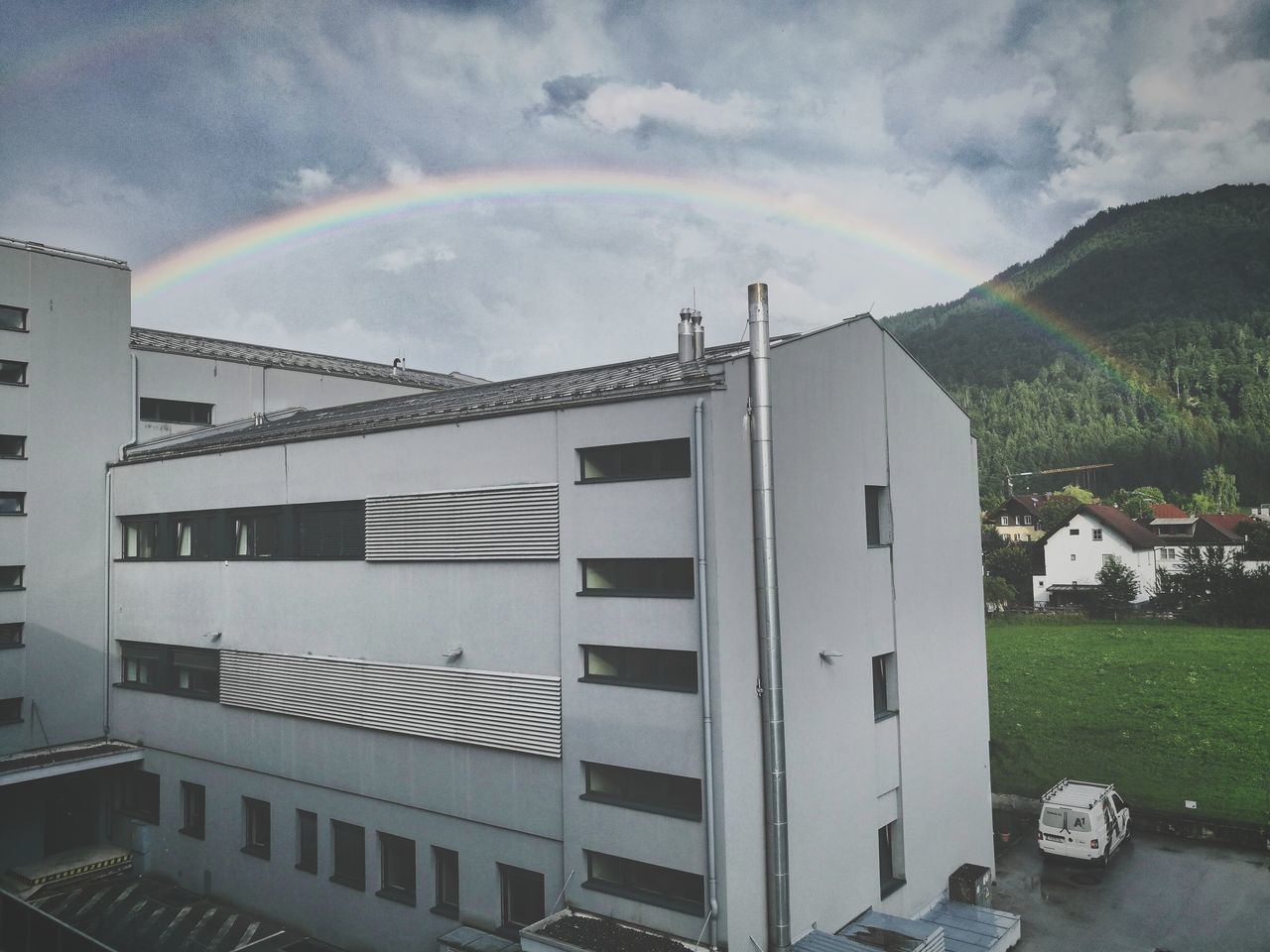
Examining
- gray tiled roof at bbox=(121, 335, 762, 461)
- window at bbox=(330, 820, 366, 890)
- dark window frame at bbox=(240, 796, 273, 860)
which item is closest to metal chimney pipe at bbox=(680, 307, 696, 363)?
gray tiled roof at bbox=(121, 335, 762, 461)

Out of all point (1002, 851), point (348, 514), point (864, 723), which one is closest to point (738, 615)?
point (864, 723)

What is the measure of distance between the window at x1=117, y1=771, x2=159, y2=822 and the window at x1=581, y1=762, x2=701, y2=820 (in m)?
12.3

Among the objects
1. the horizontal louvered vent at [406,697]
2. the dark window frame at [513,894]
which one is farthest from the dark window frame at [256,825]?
the dark window frame at [513,894]

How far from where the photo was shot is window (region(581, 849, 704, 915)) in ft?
38.0

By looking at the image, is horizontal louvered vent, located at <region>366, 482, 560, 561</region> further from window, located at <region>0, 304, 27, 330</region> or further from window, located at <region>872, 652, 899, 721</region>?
window, located at <region>0, 304, 27, 330</region>

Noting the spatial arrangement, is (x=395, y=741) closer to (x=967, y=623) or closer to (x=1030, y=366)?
(x=967, y=623)

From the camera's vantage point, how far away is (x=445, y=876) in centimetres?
1436

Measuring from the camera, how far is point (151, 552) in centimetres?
2033

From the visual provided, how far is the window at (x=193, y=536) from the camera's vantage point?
61.9 feet

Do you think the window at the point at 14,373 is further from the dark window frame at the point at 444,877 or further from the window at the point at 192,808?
the dark window frame at the point at 444,877

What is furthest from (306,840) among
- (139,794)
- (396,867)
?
(139,794)

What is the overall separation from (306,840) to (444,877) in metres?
3.64

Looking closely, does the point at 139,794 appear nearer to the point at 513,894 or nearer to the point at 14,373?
the point at 14,373

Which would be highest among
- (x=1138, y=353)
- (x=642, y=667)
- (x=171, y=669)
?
(x=1138, y=353)
